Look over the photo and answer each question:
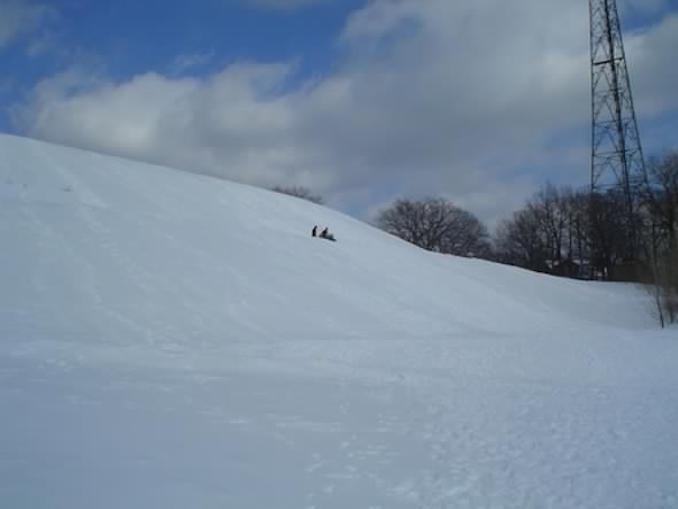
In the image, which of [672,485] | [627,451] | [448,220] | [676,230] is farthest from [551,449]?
[448,220]

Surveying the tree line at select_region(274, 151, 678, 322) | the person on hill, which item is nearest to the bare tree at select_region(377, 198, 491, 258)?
the tree line at select_region(274, 151, 678, 322)

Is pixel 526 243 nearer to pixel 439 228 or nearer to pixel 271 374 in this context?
pixel 439 228

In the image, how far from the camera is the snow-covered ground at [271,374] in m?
4.74

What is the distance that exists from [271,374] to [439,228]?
193 ft

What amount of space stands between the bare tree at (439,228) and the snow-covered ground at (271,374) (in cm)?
4089

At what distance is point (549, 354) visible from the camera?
531 inches

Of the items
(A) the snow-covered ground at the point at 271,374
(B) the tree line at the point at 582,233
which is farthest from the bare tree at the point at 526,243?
(A) the snow-covered ground at the point at 271,374

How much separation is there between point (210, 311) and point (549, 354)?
30.0ft

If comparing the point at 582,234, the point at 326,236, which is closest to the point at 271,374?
the point at 326,236

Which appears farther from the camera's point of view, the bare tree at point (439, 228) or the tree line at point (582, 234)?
the bare tree at point (439, 228)

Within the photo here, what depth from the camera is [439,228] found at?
66312mm

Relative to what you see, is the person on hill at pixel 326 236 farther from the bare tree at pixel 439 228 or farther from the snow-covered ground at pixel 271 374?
the bare tree at pixel 439 228

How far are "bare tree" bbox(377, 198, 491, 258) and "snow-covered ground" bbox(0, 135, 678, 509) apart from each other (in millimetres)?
40892

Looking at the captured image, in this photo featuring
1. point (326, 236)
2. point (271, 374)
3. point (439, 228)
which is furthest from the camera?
point (439, 228)
